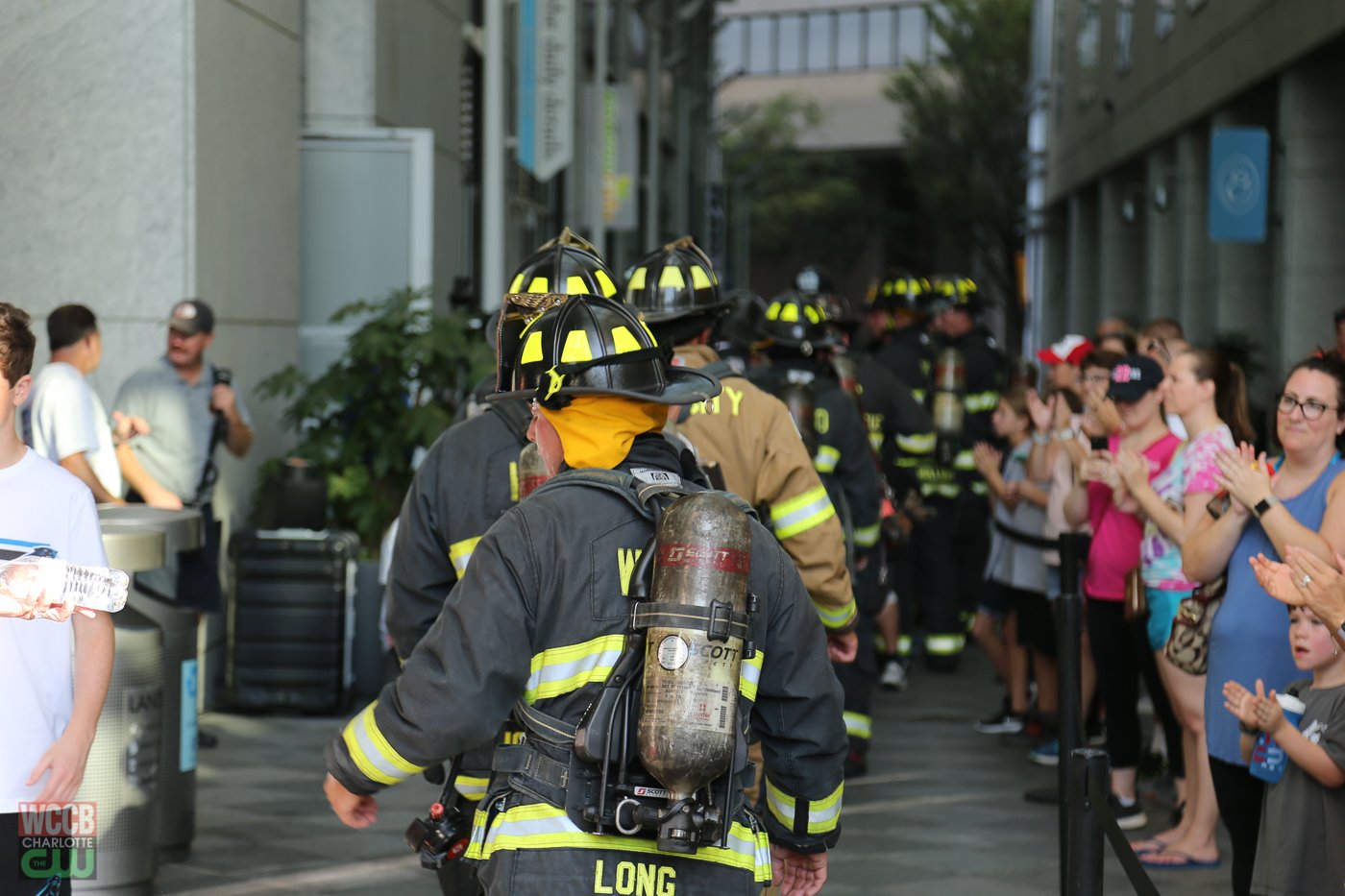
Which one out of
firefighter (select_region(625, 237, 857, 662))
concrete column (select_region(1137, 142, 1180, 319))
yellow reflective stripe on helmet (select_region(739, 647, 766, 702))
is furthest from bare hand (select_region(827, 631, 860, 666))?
concrete column (select_region(1137, 142, 1180, 319))

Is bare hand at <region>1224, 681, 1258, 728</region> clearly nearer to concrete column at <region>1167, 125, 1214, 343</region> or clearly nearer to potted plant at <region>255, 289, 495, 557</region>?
potted plant at <region>255, 289, 495, 557</region>

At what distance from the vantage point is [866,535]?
7465mm

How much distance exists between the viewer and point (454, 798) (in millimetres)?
4031

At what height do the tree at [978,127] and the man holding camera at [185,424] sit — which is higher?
the tree at [978,127]

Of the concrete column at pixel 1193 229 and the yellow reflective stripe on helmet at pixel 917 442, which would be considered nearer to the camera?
the yellow reflective stripe on helmet at pixel 917 442

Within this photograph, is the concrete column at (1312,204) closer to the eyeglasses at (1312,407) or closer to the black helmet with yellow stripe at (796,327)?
the black helmet with yellow stripe at (796,327)

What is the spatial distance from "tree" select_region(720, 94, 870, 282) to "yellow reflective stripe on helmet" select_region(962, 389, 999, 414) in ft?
169

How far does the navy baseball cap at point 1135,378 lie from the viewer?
6.88 metres

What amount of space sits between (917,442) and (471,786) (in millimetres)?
6276

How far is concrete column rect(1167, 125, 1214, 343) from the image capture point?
61.3 feet

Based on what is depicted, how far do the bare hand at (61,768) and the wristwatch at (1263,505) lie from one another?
327 centimetres

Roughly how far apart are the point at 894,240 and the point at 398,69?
60.2 meters

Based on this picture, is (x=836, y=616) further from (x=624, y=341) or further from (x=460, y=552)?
(x=624, y=341)

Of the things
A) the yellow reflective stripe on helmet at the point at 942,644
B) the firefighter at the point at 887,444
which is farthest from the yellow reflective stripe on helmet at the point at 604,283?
the yellow reflective stripe on helmet at the point at 942,644
